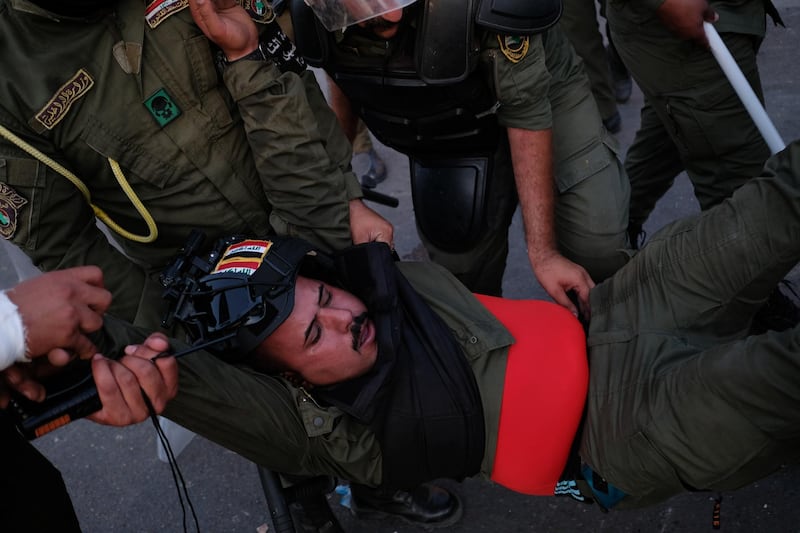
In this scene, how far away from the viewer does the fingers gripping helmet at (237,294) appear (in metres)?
1.75

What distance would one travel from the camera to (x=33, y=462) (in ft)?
4.30

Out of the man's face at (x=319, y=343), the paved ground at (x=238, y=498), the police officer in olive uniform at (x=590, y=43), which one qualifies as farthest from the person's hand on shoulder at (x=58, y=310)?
the police officer in olive uniform at (x=590, y=43)

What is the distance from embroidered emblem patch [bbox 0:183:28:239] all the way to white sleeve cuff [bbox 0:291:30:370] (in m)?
0.63

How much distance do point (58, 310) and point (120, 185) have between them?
77cm

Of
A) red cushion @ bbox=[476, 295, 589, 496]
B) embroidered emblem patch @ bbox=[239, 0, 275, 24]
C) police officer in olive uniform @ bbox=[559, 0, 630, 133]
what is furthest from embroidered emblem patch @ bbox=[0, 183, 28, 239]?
police officer in olive uniform @ bbox=[559, 0, 630, 133]

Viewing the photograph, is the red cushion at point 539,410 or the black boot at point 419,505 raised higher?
the red cushion at point 539,410

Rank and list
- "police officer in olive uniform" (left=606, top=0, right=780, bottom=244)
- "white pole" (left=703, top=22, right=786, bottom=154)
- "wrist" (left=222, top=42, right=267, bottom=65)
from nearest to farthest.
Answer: "wrist" (left=222, top=42, right=267, bottom=65) < "white pole" (left=703, top=22, right=786, bottom=154) < "police officer in olive uniform" (left=606, top=0, right=780, bottom=244)

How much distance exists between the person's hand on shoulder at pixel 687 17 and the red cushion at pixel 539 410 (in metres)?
1.14

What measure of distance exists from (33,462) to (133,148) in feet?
2.87

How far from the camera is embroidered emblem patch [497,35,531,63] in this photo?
7.16 feet

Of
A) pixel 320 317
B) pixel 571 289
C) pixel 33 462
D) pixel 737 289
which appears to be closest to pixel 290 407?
pixel 320 317

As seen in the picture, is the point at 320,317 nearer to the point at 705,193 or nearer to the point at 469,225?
the point at 469,225

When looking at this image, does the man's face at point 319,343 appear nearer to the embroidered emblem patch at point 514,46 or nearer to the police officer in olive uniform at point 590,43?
the embroidered emblem patch at point 514,46

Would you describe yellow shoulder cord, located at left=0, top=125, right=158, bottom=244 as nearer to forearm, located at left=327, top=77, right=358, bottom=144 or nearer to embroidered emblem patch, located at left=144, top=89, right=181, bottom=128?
embroidered emblem patch, located at left=144, top=89, right=181, bottom=128
